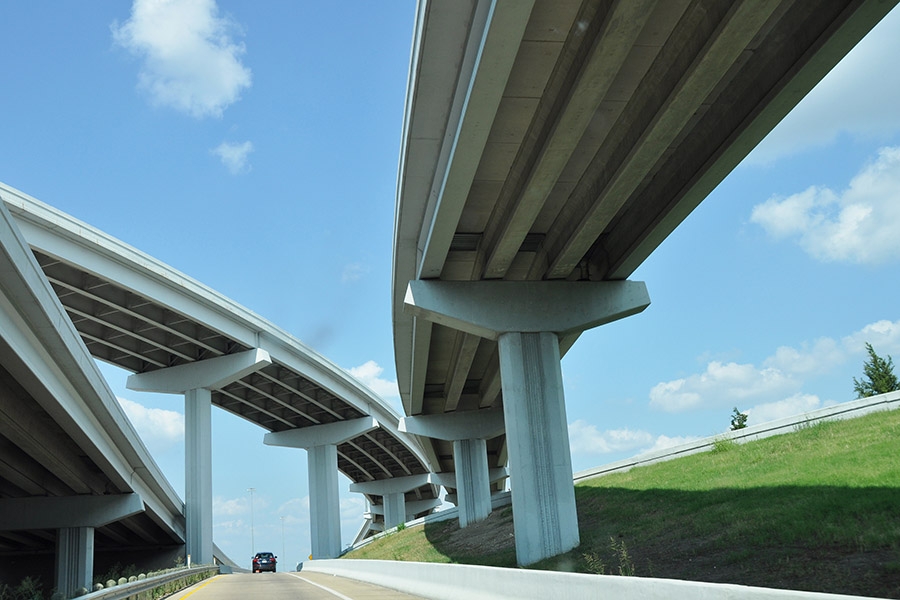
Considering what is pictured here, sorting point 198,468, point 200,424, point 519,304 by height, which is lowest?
point 198,468

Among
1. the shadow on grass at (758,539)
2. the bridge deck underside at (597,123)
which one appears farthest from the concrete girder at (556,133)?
the shadow on grass at (758,539)

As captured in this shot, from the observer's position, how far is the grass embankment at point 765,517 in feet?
41.1

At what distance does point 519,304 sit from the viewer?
22.1 metres

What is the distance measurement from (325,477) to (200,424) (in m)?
15.1

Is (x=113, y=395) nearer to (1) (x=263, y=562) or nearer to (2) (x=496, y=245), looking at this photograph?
(2) (x=496, y=245)

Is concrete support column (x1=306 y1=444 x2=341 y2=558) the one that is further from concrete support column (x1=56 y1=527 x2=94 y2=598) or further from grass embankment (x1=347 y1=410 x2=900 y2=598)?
grass embankment (x1=347 y1=410 x2=900 y2=598)

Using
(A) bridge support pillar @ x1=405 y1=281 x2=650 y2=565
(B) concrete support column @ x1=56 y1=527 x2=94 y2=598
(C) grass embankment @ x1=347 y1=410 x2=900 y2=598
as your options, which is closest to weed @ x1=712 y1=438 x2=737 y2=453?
(C) grass embankment @ x1=347 y1=410 x2=900 y2=598

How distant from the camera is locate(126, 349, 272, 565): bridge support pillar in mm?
45375

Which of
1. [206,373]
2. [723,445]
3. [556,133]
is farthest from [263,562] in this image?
[556,133]

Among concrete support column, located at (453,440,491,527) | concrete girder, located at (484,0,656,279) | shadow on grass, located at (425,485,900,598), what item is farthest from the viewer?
concrete support column, located at (453,440,491,527)

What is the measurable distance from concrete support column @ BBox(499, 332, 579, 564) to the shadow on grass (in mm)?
645

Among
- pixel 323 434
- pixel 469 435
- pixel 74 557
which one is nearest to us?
pixel 74 557

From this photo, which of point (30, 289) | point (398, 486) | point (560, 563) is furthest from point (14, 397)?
point (398, 486)

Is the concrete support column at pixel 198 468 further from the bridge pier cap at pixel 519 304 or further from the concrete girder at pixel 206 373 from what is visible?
the bridge pier cap at pixel 519 304
